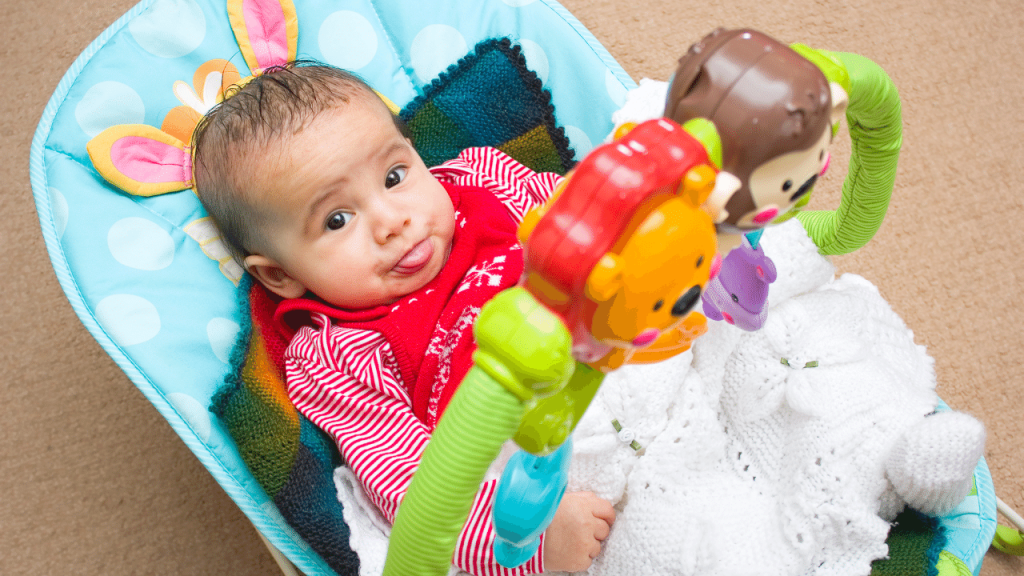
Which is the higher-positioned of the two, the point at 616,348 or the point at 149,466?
the point at 616,348

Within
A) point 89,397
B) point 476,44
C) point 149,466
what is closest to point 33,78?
point 89,397

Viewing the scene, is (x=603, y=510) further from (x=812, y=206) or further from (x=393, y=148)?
(x=812, y=206)

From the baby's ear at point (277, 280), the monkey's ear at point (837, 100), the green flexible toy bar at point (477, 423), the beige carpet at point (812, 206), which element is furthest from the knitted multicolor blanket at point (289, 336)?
the monkey's ear at point (837, 100)

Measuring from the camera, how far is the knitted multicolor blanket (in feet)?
2.29

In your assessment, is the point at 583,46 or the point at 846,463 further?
the point at 583,46

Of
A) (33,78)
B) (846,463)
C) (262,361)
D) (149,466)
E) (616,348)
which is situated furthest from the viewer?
(33,78)

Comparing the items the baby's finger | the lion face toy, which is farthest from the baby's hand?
the lion face toy

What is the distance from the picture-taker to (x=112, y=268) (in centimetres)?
73

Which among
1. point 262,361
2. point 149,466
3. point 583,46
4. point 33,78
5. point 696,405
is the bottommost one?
point 149,466

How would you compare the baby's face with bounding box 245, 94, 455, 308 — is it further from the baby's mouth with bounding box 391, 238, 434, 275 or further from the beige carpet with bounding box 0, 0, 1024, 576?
the beige carpet with bounding box 0, 0, 1024, 576

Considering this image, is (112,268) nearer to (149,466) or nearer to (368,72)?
(368,72)

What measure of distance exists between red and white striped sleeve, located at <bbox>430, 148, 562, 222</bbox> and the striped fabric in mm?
Result: 127

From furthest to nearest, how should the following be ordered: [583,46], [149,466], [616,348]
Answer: [149,466], [583,46], [616,348]

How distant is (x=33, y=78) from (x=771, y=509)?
138cm
